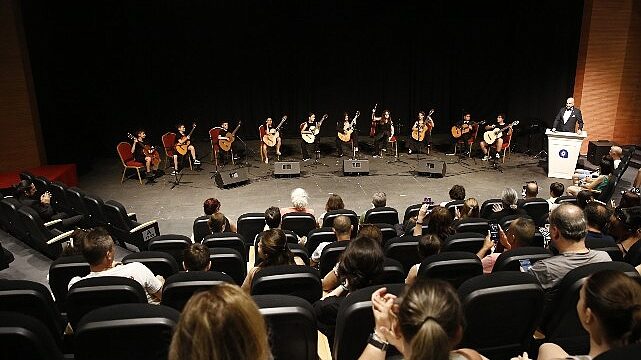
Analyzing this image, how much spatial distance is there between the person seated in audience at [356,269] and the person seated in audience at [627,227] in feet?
7.93

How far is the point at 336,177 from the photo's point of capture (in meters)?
11.4

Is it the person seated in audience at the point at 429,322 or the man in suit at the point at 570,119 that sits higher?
the person seated in audience at the point at 429,322

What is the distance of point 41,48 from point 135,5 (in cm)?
281

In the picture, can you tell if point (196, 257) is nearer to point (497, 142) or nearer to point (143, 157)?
point (143, 157)

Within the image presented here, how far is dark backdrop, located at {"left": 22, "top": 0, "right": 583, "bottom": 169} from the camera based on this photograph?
42.4 feet

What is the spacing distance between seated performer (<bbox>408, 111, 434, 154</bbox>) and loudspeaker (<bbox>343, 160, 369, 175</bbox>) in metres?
2.24

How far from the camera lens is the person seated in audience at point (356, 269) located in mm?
2959

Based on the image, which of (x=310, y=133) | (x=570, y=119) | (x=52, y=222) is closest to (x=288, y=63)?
(x=310, y=133)

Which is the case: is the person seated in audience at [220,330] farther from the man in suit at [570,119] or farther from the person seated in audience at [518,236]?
the man in suit at [570,119]

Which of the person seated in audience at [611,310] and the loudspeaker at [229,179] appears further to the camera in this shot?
the loudspeaker at [229,179]

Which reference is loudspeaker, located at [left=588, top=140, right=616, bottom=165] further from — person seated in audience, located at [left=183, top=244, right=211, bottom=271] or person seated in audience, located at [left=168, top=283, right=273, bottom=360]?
person seated in audience, located at [left=168, top=283, right=273, bottom=360]

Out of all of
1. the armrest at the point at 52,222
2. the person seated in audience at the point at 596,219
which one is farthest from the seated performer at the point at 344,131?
the person seated in audience at the point at 596,219

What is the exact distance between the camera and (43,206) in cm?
727

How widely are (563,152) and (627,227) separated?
725 centimetres
